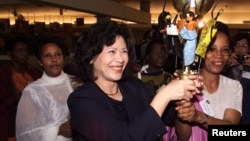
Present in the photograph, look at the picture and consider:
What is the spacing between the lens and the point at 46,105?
1.75 meters

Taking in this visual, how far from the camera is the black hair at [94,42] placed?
3.54 ft

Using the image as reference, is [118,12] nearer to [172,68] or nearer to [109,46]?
[172,68]

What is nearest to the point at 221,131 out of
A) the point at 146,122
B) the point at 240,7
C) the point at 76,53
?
the point at 146,122

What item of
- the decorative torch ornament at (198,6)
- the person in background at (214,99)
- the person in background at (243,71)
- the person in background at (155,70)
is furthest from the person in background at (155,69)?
the decorative torch ornament at (198,6)

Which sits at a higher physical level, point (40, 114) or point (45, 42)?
point (45, 42)

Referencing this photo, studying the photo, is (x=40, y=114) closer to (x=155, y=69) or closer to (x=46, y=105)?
(x=46, y=105)

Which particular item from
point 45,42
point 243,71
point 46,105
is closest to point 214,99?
point 243,71

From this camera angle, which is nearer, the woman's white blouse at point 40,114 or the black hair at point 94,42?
the black hair at point 94,42

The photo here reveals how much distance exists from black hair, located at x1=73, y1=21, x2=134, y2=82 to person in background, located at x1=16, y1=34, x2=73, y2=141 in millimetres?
637

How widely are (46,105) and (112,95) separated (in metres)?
0.73

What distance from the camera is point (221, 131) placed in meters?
1.17

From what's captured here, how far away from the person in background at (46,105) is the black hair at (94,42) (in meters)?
0.64

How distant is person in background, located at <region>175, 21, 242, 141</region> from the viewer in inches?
49.1

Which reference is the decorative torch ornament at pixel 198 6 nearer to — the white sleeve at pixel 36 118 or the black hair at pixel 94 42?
the black hair at pixel 94 42
